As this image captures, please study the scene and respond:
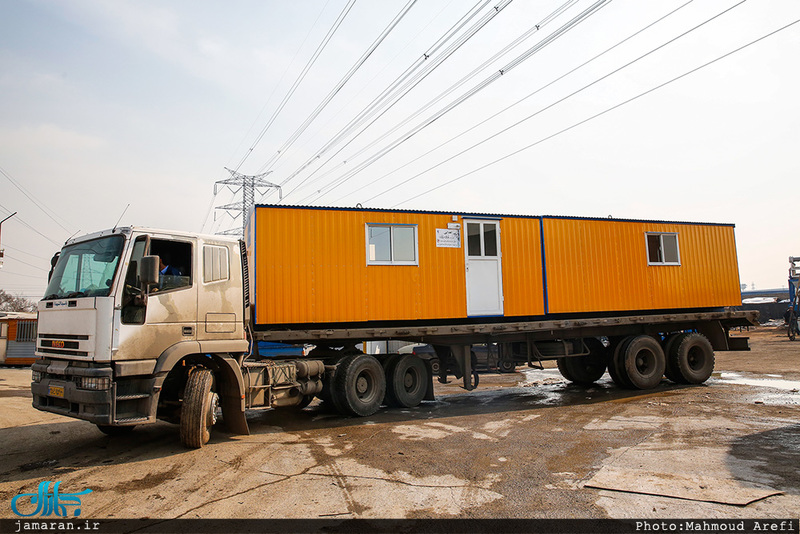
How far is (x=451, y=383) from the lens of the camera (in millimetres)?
16734

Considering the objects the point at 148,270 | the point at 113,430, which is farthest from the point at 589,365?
the point at 148,270

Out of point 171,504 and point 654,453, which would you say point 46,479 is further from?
point 654,453

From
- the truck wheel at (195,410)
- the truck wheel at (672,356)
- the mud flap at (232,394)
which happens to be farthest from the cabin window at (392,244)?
the truck wheel at (672,356)

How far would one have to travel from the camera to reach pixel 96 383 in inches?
247

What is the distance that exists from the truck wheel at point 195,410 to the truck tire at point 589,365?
10280mm

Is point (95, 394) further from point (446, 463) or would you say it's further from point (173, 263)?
point (446, 463)

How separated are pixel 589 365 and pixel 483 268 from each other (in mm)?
5321

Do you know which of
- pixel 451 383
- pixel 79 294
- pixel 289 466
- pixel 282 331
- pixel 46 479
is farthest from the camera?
pixel 451 383

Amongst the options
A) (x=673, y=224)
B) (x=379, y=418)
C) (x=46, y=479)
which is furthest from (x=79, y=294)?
(x=673, y=224)

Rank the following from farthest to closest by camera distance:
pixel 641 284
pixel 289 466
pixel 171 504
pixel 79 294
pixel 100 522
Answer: pixel 641 284, pixel 79 294, pixel 289 466, pixel 171 504, pixel 100 522

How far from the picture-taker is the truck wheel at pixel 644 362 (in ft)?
40.3

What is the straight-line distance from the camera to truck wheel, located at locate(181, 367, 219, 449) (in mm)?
6883

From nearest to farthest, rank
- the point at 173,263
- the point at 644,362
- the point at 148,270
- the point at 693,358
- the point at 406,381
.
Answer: the point at 148,270
the point at 173,263
the point at 406,381
the point at 644,362
the point at 693,358

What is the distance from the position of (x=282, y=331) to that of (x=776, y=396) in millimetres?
10882
